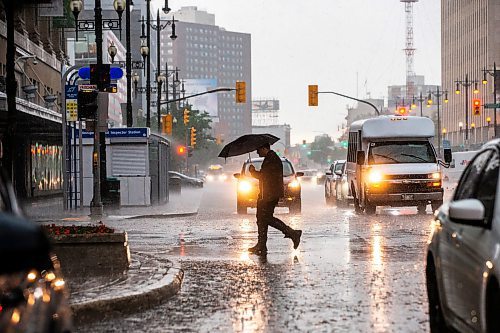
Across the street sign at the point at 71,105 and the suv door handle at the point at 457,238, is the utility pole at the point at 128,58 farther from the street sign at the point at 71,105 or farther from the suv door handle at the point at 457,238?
the suv door handle at the point at 457,238

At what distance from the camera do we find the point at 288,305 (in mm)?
11906

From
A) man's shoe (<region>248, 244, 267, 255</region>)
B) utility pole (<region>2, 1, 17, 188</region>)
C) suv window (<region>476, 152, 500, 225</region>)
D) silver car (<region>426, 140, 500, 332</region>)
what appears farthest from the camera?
utility pole (<region>2, 1, 17, 188</region>)

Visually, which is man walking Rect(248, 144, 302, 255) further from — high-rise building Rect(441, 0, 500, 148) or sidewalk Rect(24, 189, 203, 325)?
high-rise building Rect(441, 0, 500, 148)

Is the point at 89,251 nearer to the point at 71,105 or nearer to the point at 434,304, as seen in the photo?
the point at 434,304

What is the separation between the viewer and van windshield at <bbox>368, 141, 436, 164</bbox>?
111ft

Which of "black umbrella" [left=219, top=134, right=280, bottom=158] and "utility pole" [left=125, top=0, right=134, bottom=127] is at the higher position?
"utility pole" [left=125, top=0, right=134, bottom=127]

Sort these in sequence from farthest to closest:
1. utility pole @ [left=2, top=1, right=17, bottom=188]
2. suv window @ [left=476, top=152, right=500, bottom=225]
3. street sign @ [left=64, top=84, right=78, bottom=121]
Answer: street sign @ [left=64, top=84, right=78, bottom=121], utility pole @ [left=2, top=1, right=17, bottom=188], suv window @ [left=476, top=152, right=500, bottom=225]

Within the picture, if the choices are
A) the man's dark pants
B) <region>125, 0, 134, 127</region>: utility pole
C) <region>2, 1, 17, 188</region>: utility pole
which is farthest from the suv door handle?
<region>125, 0, 134, 127</region>: utility pole

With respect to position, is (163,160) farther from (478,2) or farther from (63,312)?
(478,2)

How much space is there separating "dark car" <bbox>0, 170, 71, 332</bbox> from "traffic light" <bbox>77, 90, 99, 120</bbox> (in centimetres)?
2781

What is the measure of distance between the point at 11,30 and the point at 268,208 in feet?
30.6

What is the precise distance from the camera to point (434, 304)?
9.11 metres

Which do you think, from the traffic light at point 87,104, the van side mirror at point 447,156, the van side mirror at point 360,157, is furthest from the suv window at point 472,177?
the van side mirror at point 447,156

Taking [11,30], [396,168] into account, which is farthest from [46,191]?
[11,30]
